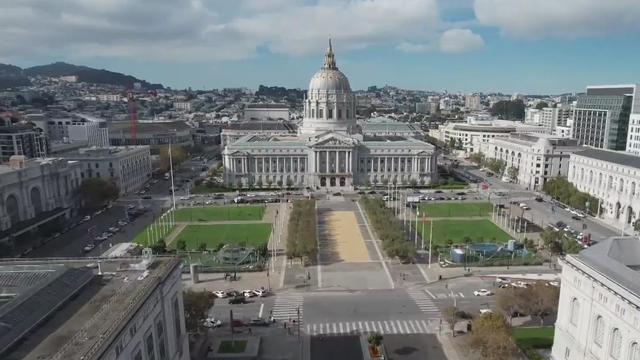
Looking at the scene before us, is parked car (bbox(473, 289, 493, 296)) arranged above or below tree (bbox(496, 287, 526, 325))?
below

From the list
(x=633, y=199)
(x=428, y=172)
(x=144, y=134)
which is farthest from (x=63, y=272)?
(x=144, y=134)

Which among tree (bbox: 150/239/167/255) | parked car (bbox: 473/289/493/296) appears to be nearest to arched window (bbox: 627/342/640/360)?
parked car (bbox: 473/289/493/296)

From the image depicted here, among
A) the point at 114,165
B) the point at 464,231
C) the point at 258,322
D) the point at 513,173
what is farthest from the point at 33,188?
the point at 513,173

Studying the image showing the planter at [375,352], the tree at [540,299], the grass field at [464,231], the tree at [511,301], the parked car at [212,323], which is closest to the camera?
the planter at [375,352]

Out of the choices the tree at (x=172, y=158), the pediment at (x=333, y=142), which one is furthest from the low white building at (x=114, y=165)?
the pediment at (x=333, y=142)

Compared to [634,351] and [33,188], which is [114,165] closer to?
[33,188]

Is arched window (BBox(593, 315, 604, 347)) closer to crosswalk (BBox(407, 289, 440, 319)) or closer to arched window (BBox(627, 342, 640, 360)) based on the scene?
arched window (BBox(627, 342, 640, 360))

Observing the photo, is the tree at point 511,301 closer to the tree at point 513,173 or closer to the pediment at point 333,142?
the pediment at point 333,142
